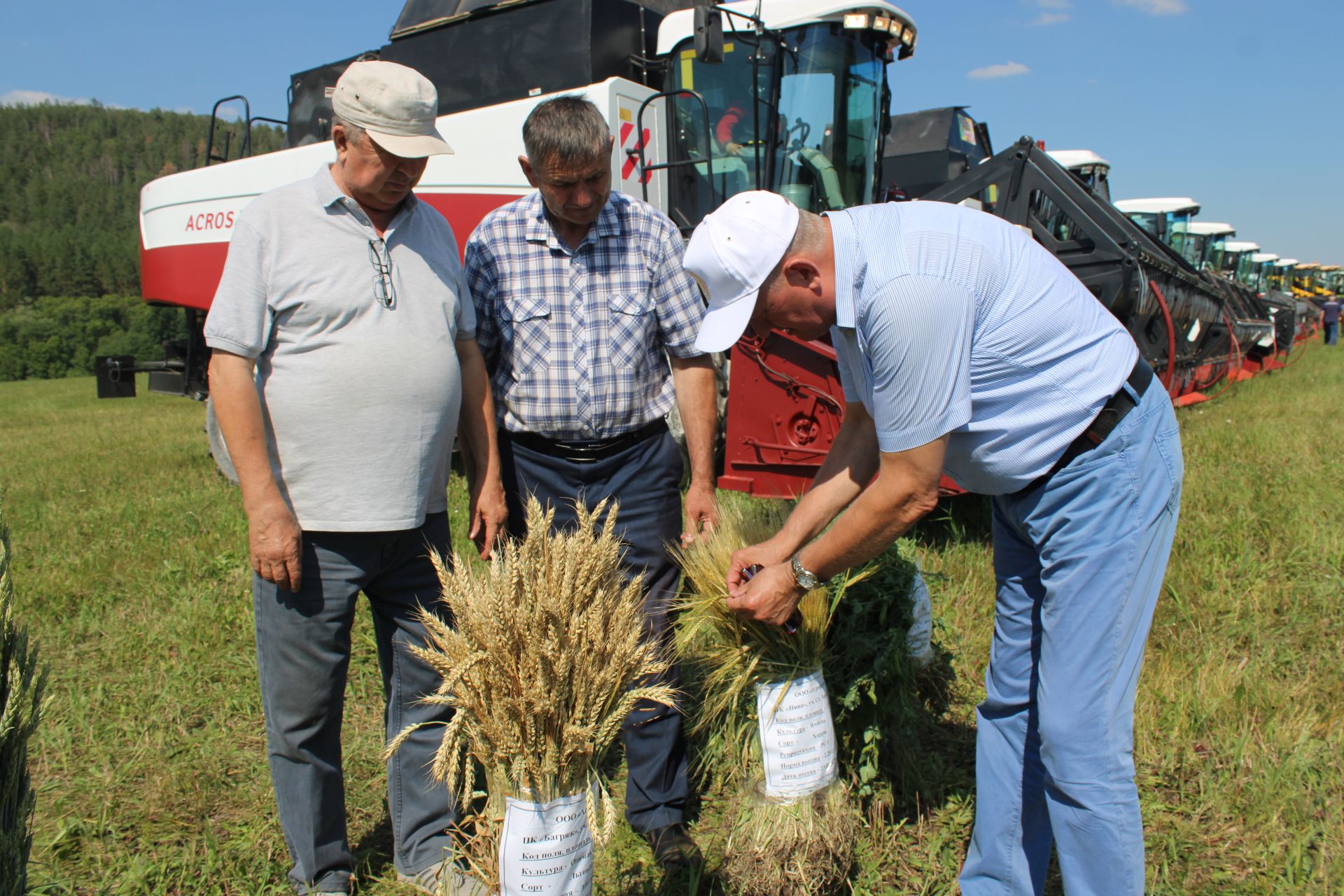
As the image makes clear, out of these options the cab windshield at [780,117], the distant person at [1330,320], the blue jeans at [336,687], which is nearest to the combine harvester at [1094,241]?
the cab windshield at [780,117]

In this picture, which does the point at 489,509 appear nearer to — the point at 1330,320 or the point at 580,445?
the point at 580,445

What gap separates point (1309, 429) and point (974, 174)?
478 cm

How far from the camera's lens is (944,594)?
4062 mm

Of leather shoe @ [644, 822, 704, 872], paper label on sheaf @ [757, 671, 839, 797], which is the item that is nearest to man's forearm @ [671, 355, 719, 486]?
paper label on sheaf @ [757, 671, 839, 797]

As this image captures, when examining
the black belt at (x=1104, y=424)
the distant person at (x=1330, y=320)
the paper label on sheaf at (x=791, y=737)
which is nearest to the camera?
the black belt at (x=1104, y=424)

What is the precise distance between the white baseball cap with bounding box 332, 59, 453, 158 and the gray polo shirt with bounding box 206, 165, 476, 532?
189mm

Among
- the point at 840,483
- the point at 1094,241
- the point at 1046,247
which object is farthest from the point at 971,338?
the point at 1046,247

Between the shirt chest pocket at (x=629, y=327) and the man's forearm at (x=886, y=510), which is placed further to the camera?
the shirt chest pocket at (x=629, y=327)

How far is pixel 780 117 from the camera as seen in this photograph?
5.26m

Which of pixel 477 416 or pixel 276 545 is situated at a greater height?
pixel 477 416

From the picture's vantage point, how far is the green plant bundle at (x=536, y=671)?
1554 mm

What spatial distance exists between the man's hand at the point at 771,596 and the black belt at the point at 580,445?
2.21ft

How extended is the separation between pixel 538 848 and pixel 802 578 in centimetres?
82

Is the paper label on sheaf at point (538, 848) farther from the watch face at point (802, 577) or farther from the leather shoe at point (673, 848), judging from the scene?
the leather shoe at point (673, 848)
